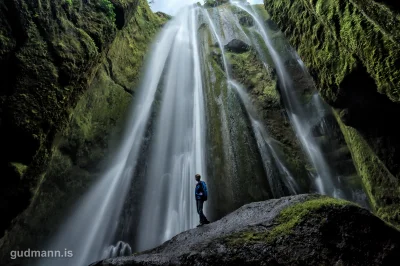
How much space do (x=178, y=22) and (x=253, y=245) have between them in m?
25.9

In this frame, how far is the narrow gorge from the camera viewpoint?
5.10 metres

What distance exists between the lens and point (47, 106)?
712cm

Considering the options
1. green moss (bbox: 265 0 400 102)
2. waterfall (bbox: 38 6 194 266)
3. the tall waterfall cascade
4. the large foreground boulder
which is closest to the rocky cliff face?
waterfall (bbox: 38 6 194 266)

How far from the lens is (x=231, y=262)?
14.7 ft

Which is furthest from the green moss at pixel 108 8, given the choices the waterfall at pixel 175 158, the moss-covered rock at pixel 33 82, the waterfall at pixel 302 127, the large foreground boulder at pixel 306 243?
the waterfall at pixel 302 127

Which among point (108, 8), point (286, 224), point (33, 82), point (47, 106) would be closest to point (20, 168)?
point (47, 106)

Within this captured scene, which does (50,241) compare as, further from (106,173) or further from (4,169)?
(4,169)

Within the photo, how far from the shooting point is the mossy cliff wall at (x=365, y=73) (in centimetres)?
624

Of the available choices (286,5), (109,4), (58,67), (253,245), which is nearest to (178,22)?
(286,5)

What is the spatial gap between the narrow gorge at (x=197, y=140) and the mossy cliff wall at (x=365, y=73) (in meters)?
0.04

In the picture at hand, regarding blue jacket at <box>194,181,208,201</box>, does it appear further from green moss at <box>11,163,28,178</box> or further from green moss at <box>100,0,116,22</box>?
green moss at <box>100,0,116,22</box>

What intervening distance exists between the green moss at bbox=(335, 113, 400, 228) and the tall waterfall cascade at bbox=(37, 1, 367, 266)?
77.2 inches

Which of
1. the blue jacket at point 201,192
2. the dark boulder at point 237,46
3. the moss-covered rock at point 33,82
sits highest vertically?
the dark boulder at point 237,46

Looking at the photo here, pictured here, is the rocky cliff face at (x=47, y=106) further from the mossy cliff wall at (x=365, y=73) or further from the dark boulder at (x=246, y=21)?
the dark boulder at (x=246, y=21)
